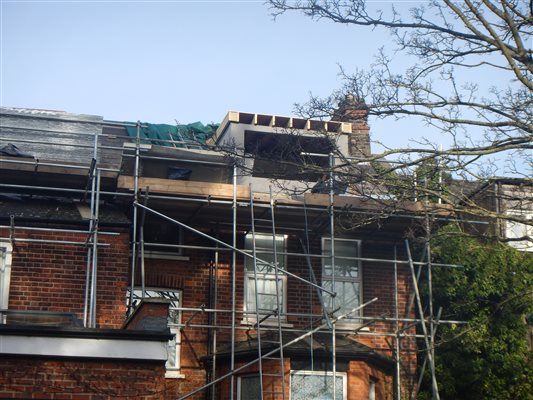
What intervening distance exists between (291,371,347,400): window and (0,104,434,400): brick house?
0.09 feet

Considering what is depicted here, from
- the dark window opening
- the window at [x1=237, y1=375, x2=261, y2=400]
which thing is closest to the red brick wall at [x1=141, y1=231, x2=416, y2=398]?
Result: the window at [x1=237, y1=375, x2=261, y2=400]

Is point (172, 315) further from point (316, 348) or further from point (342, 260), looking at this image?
point (342, 260)

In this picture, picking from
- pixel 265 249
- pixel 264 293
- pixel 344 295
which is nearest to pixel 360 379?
pixel 344 295

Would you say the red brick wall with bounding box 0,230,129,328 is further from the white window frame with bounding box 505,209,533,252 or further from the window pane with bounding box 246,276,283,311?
the white window frame with bounding box 505,209,533,252

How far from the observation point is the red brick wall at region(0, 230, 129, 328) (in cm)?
1767

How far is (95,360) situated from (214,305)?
655cm

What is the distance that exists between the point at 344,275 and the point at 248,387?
3458 mm

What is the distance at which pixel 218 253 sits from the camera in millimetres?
19953

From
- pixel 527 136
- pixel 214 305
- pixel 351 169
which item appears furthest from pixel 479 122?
pixel 214 305

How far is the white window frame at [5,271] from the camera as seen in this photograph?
1752cm

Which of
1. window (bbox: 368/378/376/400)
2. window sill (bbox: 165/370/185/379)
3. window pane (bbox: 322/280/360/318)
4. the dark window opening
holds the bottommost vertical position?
window (bbox: 368/378/376/400)

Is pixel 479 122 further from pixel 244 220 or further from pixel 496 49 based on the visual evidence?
pixel 244 220

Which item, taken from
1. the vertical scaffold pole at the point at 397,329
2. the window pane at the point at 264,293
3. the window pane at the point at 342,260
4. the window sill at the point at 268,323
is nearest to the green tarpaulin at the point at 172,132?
the window pane at the point at 264,293

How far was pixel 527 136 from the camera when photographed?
1395 centimetres
